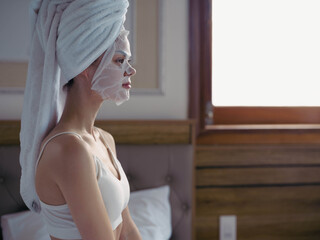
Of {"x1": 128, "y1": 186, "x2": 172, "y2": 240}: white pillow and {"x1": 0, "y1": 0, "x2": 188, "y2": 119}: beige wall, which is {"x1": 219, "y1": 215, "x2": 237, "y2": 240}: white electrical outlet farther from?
{"x1": 0, "y1": 0, "x2": 188, "y2": 119}: beige wall

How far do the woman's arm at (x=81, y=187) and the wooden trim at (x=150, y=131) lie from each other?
2.77 feet

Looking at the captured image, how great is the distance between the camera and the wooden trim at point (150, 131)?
1.70m

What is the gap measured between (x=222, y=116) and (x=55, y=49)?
1290 mm

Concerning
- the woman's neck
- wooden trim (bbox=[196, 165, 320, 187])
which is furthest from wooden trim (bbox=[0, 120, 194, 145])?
the woman's neck

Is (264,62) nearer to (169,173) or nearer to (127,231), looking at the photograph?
(169,173)

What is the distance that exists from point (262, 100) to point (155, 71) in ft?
2.25

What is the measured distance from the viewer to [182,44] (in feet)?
6.12

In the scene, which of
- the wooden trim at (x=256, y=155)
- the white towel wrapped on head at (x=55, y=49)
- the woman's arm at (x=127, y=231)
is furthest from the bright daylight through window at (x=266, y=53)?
the white towel wrapped on head at (x=55, y=49)

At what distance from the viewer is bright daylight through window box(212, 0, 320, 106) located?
197 cm

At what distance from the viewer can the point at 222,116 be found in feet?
6.54

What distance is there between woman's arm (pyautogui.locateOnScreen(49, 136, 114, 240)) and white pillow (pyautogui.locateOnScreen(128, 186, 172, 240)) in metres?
0.60

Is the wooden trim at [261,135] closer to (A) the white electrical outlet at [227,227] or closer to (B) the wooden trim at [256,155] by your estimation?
(B) the wooden trim at [256,155]

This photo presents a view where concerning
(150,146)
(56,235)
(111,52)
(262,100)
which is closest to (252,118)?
(262,100)

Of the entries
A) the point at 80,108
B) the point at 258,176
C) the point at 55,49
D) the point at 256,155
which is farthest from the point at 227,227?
the point at 55,49
